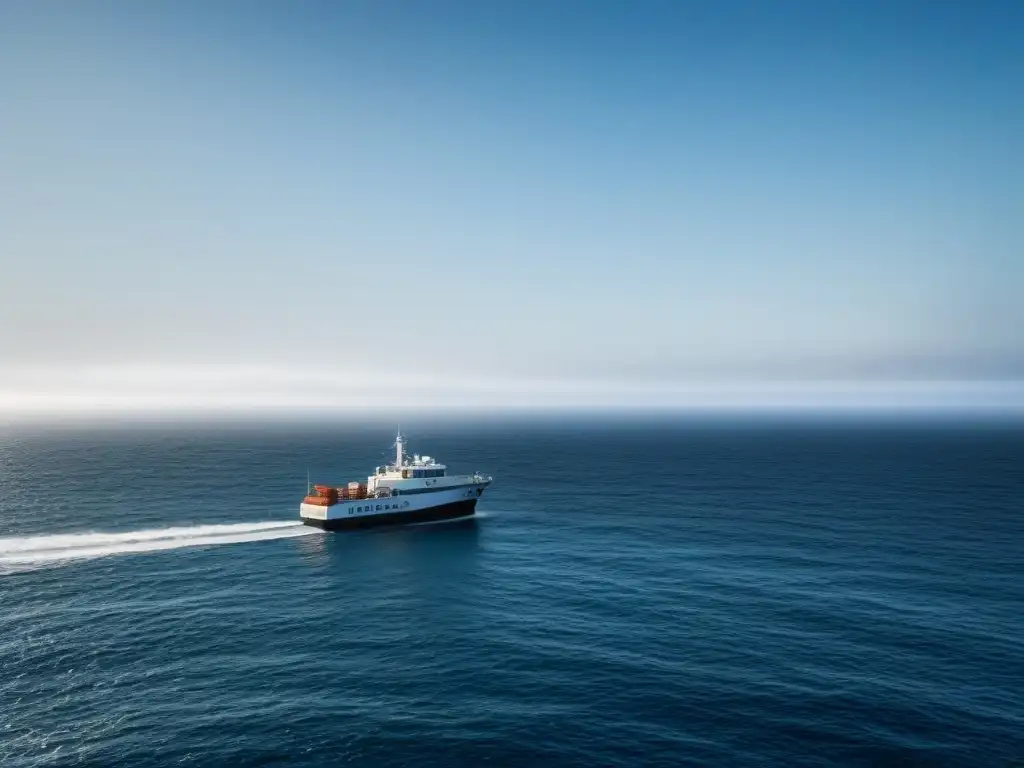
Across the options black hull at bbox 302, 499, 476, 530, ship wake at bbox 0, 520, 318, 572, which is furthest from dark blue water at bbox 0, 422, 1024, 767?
black hull at bbox 302, 499, 476, 530

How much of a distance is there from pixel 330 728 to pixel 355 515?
72.7 meters

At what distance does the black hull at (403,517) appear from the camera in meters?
113

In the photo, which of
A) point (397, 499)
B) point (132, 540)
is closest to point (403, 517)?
point (397, 499)

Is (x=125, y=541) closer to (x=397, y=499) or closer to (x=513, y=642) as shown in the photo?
(x=397, y=499)

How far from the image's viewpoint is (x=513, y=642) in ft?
202

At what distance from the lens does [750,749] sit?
43094mm

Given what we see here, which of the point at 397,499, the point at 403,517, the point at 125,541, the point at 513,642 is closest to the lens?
the point at 513,642

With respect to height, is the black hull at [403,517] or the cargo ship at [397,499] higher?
the cargo ship at [397,499]

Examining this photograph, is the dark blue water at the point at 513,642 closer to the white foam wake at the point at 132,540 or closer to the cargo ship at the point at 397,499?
the white foam wake at the point at 132,540

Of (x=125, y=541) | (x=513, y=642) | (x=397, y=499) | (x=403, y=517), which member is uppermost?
(x=397, y=499)

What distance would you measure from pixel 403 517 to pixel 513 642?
6457 cm

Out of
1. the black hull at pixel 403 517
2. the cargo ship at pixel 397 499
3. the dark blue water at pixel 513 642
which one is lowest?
the dark blue water at pixel 513 642

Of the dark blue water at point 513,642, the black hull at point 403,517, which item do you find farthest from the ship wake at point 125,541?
the black hull at point 403,517

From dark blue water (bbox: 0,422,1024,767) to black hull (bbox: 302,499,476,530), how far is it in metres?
3.54
